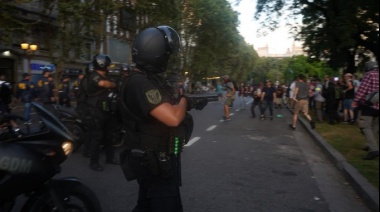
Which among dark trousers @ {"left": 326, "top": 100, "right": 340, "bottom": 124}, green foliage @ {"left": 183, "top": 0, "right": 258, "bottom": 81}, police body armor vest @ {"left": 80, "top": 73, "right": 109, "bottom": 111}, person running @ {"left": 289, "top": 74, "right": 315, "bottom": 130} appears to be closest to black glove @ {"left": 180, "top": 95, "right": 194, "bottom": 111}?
police body armor vest @ {"left": 80, "top": 73, "right": 109, "bottom": 111}

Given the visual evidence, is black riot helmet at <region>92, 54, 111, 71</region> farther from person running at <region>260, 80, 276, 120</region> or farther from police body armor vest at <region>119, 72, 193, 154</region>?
person running at <region>260, 80, 276, 120</region>

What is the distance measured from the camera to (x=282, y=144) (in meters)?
9.20

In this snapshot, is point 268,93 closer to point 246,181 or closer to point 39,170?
point 246,181

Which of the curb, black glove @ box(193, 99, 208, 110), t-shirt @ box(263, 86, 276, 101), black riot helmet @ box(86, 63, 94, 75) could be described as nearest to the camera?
black glove @ box(193, 99, 208, 110)

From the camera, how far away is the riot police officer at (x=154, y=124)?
2.37m

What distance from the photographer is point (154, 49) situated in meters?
2.51

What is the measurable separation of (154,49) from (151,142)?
59cm

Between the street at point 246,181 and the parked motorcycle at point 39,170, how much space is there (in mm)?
1207

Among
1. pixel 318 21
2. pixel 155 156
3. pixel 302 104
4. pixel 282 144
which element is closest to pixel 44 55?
pixel 318 21

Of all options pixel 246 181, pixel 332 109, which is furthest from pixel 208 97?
pixel 332 109

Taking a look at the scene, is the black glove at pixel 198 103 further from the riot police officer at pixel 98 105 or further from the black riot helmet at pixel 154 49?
the riot police officer at pixel 98 105

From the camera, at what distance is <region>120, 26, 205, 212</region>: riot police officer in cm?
237

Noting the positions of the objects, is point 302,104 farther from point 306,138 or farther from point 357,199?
point 357,199

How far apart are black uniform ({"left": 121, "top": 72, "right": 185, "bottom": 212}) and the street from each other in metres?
2.01
